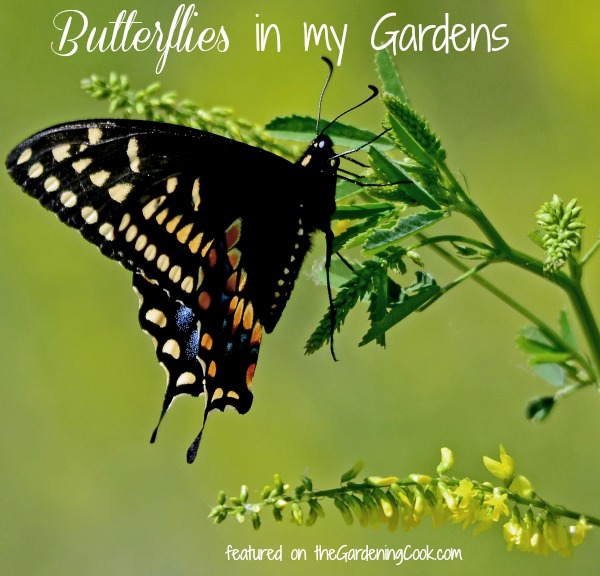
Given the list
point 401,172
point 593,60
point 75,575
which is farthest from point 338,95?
point 401,172

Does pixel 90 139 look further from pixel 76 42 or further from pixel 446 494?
pixel 76 42

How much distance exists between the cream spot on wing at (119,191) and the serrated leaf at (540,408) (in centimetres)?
116

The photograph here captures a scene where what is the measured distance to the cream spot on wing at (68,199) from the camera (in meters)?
2.27

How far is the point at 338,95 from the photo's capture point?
5.04 metres

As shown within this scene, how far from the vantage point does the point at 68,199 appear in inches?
89.5

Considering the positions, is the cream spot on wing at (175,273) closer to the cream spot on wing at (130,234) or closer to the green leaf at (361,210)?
the cream spot on wing at (130,234)

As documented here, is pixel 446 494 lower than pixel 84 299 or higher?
lower

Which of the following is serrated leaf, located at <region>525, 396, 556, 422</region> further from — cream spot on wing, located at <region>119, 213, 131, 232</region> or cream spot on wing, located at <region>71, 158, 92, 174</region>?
cream spot on wing, located at <region>71, 158, 92, 174</region>

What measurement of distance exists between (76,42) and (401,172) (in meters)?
3.91

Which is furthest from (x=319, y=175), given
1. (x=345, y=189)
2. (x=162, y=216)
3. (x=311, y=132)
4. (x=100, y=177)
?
(x=100, y=177)

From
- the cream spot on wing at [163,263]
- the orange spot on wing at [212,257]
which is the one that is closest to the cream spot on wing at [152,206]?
the cream spot on wing at [163,263]

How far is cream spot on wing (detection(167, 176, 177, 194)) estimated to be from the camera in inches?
93.4

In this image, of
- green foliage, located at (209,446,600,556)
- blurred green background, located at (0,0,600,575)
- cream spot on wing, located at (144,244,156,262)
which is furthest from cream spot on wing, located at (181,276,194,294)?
blurred green background, located at (0,0,600,575)

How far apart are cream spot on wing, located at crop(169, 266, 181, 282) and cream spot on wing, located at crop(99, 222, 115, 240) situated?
0.18 metres
